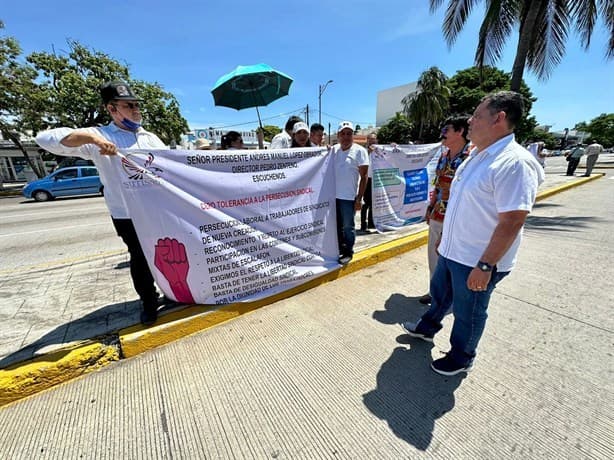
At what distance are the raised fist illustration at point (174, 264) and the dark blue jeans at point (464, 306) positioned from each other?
2246mm

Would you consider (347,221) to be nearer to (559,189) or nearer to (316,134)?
(316,134)

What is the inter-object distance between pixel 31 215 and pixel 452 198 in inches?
495

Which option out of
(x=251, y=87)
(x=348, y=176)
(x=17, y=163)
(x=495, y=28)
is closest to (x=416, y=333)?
(x=348, y=176)

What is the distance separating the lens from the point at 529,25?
6.68 m

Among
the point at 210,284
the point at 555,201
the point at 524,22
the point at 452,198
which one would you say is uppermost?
the point at 524,22

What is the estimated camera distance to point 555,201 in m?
8.44

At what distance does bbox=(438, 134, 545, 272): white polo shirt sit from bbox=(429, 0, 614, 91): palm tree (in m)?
7.91

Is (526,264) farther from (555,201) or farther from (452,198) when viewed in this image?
(555,201)

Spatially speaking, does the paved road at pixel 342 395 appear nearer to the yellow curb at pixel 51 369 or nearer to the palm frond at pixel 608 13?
the yellow curb at pixel 51 369

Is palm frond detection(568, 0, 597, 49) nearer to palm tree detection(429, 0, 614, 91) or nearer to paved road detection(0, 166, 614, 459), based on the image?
palm tree detection(429, 0, 614, 91)

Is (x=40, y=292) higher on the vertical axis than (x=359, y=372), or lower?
higher

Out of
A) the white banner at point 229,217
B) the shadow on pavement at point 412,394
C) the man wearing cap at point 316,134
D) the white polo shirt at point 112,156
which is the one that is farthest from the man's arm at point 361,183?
the white polo shirt at point 112,156

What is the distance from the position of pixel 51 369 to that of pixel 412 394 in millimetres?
2565

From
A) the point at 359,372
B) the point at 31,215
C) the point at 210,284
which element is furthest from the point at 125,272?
the point at 31,215
